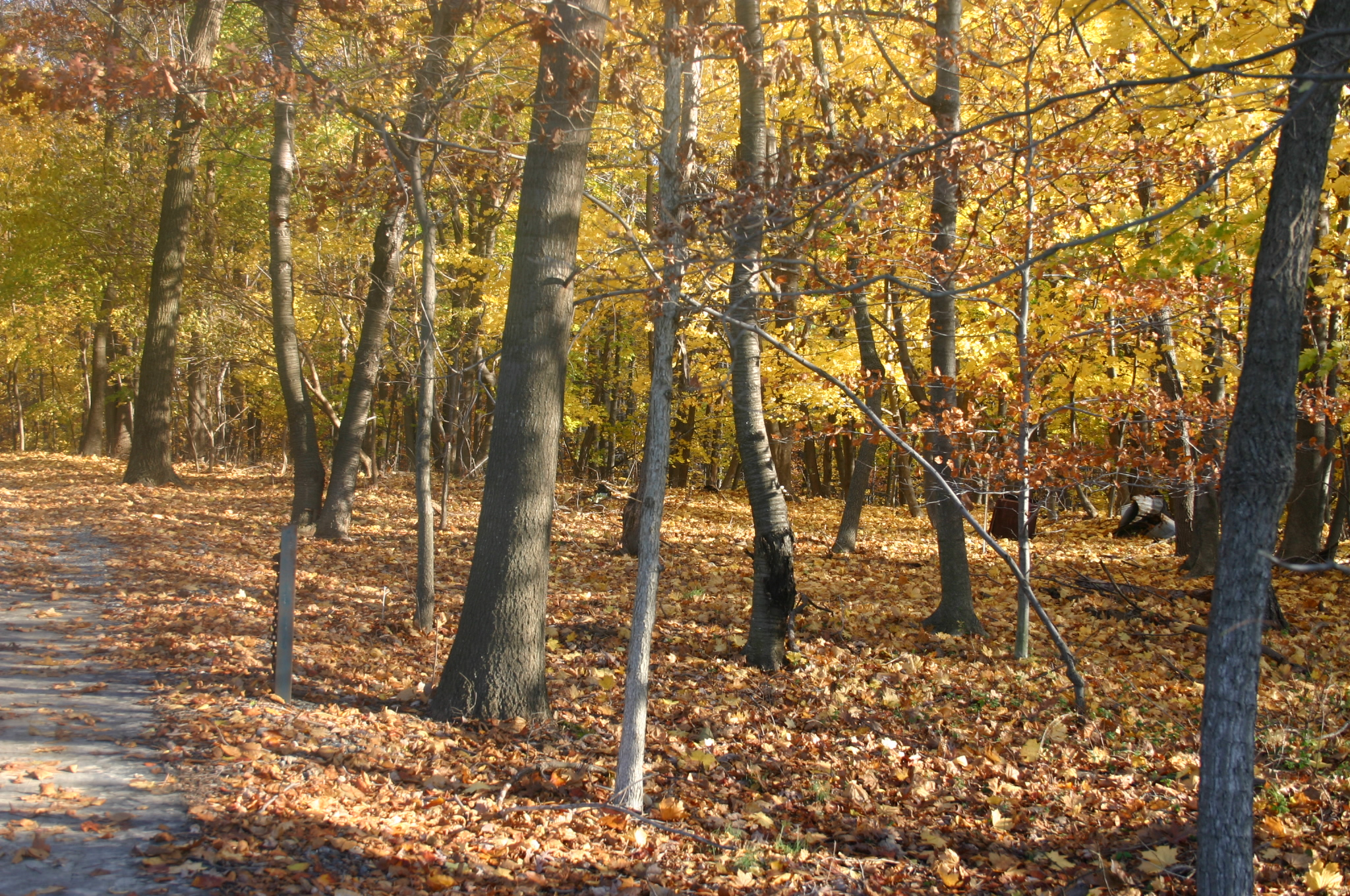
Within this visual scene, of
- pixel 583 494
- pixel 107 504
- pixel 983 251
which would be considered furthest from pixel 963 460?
pixel 107 504

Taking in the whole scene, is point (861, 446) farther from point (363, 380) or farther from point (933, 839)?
point (933, 839)

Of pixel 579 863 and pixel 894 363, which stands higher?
pixel 894 363

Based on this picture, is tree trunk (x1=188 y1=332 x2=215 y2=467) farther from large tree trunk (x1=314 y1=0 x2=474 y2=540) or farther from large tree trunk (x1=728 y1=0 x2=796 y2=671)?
large tree trunk (x1=728 y1=0 x2=796 y2=671)

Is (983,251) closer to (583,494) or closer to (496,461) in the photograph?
(496,461)

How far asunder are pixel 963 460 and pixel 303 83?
6.26 m

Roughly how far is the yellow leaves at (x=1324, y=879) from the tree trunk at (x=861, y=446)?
19.6 feet

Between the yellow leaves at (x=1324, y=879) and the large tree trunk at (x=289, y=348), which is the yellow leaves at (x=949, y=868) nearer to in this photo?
the yellow leaves at (x=1324, y=879)

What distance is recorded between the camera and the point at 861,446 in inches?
511

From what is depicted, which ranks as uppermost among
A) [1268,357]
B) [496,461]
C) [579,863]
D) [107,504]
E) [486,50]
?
[486,50]

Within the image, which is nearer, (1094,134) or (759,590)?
(759,590)

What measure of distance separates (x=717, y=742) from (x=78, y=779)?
378 cm

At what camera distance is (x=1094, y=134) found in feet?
27.2

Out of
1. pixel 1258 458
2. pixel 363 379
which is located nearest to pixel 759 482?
pixel 1258 458

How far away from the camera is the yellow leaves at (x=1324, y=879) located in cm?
416
